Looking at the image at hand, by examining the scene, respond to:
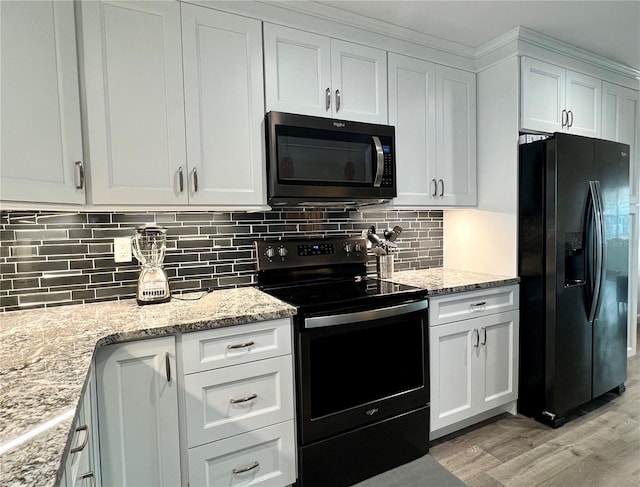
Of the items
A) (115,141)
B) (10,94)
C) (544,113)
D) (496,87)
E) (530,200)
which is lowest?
(530,200)

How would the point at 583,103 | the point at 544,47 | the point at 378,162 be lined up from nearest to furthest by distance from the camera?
1. the point at 378,162
2. the point at 544,47
3. the point at 583,103

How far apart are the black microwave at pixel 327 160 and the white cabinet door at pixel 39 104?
33.0 inches

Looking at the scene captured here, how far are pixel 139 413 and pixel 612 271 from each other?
284 cm

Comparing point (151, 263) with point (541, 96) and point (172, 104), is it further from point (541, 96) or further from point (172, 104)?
point (541, 96)

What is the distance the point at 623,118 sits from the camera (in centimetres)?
297

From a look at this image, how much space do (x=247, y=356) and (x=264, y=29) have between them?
158cm

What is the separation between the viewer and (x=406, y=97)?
2295 millimetres

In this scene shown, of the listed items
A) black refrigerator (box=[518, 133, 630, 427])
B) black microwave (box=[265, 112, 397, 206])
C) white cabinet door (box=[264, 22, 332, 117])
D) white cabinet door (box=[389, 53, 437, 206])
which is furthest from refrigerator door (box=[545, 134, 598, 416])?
white cabinet door (box=[264, 22, 332, 117])

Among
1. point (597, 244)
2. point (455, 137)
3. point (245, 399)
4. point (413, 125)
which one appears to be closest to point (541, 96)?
point (455, 137)

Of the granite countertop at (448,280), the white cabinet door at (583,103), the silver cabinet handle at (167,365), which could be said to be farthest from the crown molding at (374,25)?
the silver cabinet handle at (167,365)

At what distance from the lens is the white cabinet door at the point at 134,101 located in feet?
5.10

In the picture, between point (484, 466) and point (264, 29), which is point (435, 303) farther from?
point (264, 29)

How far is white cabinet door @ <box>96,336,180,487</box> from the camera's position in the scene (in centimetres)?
134

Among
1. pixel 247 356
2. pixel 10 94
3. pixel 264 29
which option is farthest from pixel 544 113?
pixel 10 94
